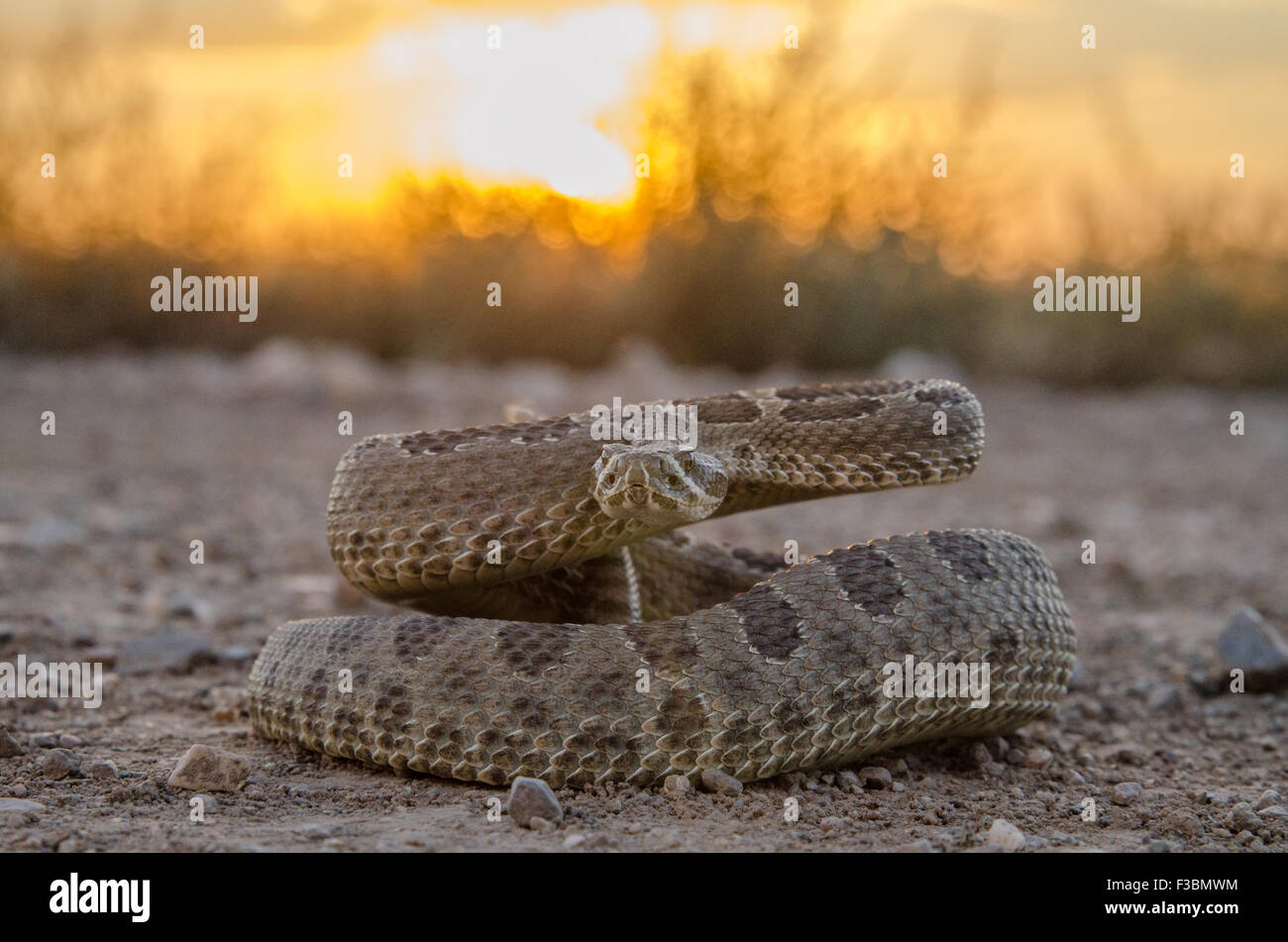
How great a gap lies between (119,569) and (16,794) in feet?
15.4

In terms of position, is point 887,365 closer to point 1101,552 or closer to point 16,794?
point 1101,552

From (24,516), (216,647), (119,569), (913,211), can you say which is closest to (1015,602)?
(216,647)

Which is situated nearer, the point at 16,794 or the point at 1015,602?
the point at 16,794

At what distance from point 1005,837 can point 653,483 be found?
1.94 metres

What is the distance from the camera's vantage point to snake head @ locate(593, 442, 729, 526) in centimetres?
530

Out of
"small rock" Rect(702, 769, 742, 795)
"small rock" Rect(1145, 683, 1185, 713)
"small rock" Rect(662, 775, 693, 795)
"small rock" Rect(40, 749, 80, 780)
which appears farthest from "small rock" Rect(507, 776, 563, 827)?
"small rock" Rect(1145, 683, 1185, 713)

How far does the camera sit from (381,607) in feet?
27.9

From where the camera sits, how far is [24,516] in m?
10.7

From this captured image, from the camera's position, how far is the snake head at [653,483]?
5.30 m

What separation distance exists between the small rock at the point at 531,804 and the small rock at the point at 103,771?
181cm

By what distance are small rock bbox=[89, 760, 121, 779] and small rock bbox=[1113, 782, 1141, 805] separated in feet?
14.2

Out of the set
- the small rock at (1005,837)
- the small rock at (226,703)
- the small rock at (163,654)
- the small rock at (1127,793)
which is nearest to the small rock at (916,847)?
the small rock at (1005,837)

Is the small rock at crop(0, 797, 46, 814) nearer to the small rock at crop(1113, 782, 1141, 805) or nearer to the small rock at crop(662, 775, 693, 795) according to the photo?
the small rock at crop(662, 775, 693, 795)

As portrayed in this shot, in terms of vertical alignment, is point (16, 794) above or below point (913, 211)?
below
